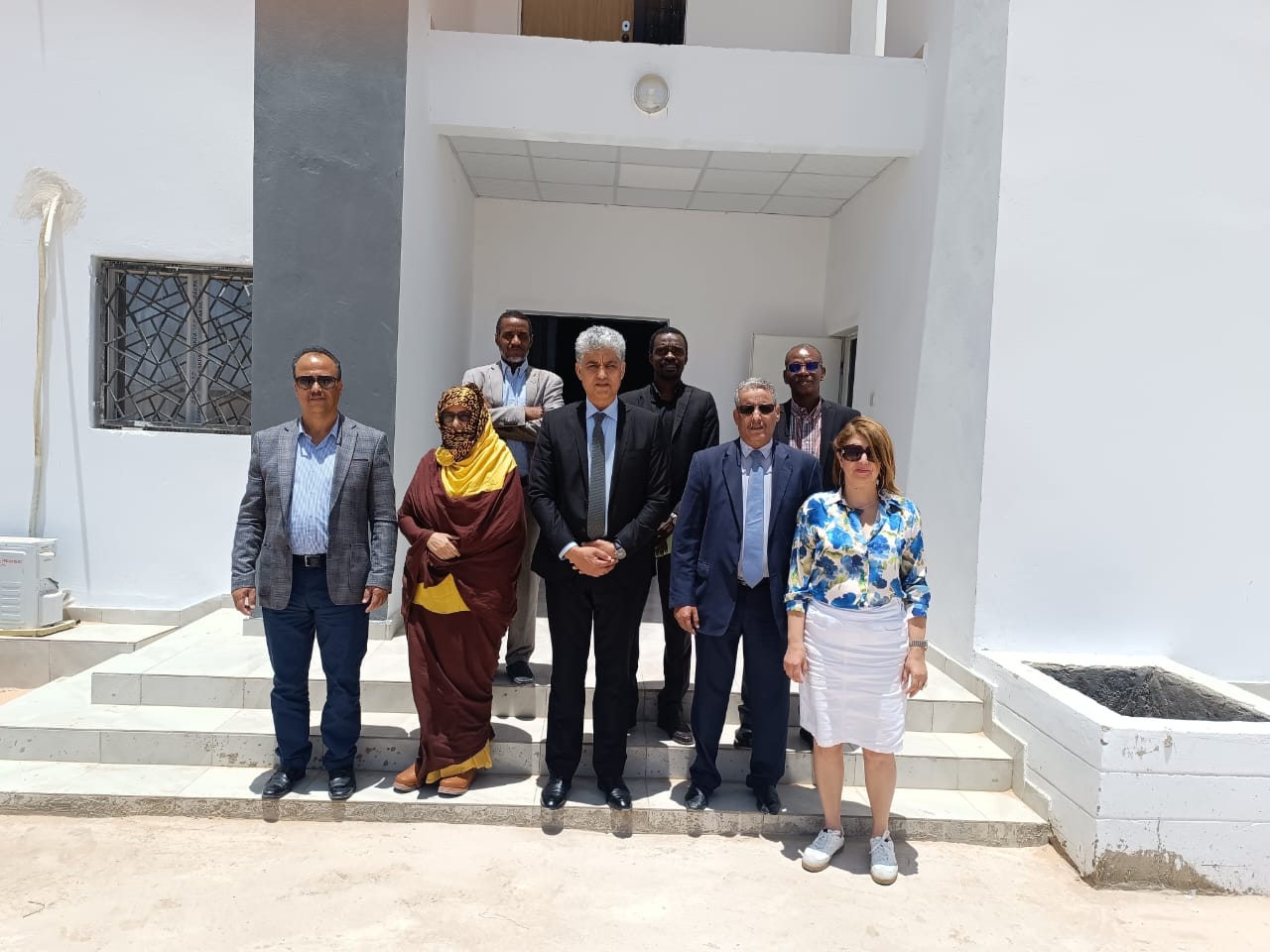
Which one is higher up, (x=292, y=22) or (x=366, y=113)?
(x=292, y=22)

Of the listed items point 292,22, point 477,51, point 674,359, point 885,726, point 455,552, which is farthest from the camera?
point 477,51

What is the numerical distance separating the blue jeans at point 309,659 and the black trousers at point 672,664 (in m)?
1.21

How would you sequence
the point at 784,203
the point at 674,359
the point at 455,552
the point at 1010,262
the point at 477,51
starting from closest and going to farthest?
the point at 455,552
the point at 674,359
the point at 1010,262
the point at 477,51
the point at 784,203

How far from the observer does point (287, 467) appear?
323cm

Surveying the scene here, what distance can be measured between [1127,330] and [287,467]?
4.03m

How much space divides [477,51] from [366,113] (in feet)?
3.01

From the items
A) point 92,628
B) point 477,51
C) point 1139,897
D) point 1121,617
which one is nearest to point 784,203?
point 477,51

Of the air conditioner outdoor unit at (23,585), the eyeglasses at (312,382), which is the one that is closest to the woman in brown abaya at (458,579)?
the eyeglasses at (312,382)

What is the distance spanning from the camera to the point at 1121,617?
4207 mm

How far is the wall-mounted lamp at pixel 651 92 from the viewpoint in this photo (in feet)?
16.3

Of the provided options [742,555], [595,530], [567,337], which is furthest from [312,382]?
[567,337]

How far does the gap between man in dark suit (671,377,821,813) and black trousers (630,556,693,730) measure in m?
0.36

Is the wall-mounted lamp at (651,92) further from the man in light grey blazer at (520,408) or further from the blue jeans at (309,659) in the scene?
the blue jeans at (309,659)

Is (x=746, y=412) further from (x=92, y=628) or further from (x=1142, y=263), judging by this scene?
(x=92, y=628)
